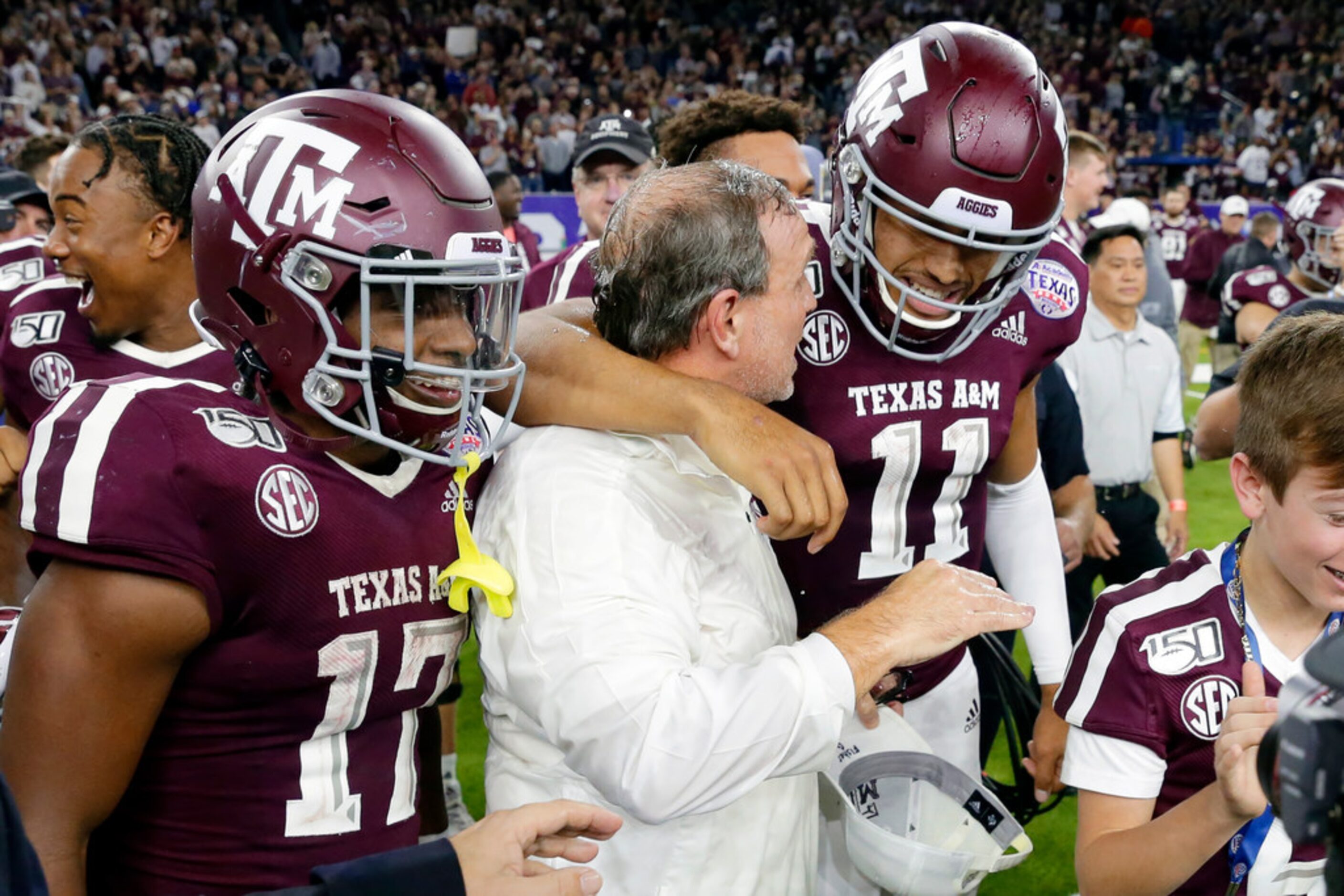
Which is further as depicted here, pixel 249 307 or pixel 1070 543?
pixel 1070 543

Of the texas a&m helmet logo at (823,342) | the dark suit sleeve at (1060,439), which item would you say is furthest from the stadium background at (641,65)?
the texas a&m helmet logo at (823,342)

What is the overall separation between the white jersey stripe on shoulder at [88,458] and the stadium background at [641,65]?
13.0 m

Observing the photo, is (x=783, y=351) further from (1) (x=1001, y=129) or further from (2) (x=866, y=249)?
(1) (x=1001, y=129)

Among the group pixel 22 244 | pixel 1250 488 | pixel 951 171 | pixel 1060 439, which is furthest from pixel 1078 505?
pixel 22 244

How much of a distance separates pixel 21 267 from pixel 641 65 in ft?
63.4

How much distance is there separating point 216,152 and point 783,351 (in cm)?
87

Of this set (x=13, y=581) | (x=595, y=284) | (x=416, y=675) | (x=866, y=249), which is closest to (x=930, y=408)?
(x=866, y=249)

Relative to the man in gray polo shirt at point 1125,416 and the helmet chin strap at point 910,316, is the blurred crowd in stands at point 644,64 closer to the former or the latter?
the man in gray polo shirt at point 1125,416

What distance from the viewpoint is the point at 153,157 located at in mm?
2662

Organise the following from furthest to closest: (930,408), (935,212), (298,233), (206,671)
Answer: (930,408)
(935,212)
(298,233)
(206,671)

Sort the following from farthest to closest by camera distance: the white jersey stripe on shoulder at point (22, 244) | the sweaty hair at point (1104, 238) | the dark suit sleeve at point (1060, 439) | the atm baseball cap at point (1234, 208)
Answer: the atm baseball cap at point (1234, 208)
the sweaty hair at point (1104, 238)
the white jersey stripe on shoulder at point (22, 244)
the dark suit sleeve at point (1060, 439)

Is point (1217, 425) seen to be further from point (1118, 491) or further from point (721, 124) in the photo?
point (1118, 491)

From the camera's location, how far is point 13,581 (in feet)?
8.52

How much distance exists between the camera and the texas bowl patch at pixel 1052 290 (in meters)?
2.54
